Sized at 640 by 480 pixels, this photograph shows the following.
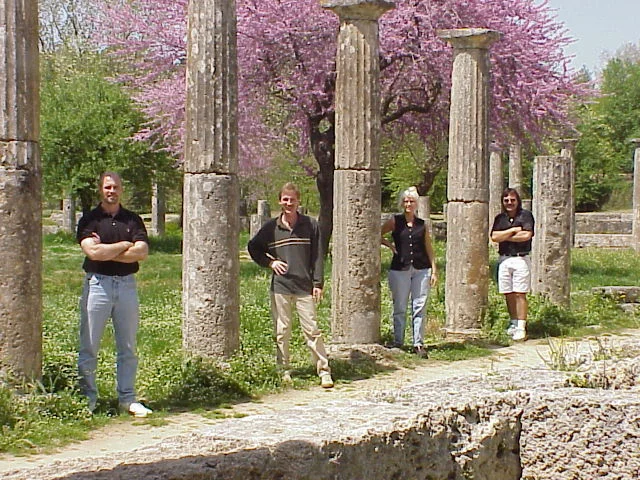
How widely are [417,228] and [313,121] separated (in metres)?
10.7

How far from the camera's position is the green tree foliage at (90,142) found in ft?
93.8

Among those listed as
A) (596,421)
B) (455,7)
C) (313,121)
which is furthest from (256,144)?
(596,421)

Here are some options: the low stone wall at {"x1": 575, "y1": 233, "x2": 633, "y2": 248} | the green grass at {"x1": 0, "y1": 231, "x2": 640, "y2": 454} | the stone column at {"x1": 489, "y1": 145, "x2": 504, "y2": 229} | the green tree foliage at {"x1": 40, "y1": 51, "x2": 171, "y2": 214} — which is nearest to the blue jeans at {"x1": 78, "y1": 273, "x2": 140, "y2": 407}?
the green grass at {"x1": 0, "y1": 231, "x2": 640, "y2": 454}

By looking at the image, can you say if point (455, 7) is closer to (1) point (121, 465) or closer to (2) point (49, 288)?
(2) point (49, 288)

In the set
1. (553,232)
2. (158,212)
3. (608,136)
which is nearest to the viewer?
(553,232)

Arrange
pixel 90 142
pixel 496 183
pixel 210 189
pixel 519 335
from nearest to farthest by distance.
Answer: pixel 210 189 < pixel 519 335 < pixel 90 142 < pixel 496 183

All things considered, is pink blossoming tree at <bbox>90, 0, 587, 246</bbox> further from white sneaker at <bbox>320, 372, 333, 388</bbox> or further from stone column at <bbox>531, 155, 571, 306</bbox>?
white sneaker at <bbox>320, 372, 333, 388</bbox>

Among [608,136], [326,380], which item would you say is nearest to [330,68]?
[326,380]

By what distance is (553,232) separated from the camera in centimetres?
1445

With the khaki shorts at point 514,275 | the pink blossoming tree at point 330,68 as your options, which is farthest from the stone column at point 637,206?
the khaki shorts at point 514,275

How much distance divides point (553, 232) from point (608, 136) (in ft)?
135

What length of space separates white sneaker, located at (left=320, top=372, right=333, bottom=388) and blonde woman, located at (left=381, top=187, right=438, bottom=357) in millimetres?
1864

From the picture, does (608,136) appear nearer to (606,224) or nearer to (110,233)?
(606,224)

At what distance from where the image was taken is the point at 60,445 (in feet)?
24.0
